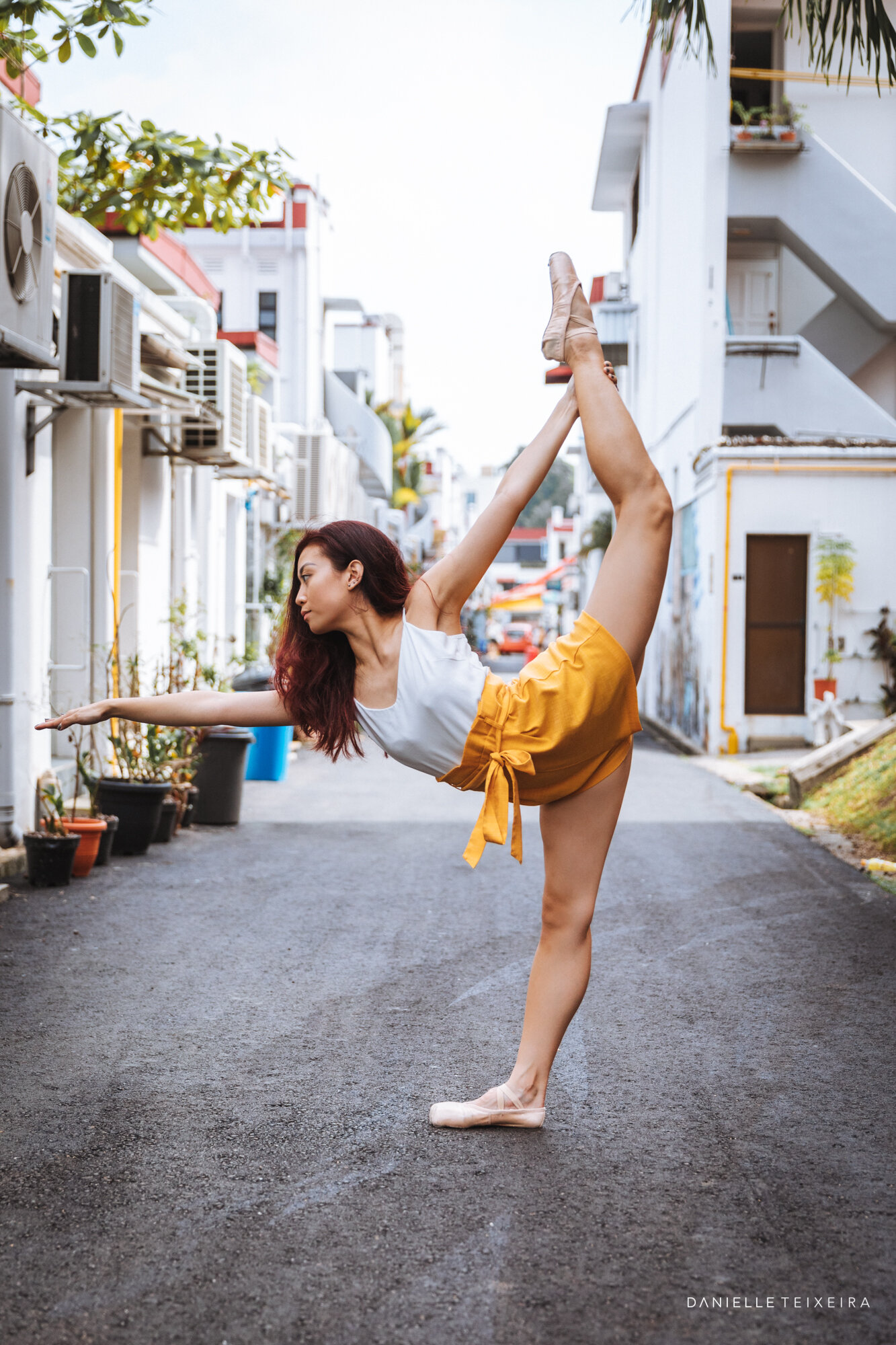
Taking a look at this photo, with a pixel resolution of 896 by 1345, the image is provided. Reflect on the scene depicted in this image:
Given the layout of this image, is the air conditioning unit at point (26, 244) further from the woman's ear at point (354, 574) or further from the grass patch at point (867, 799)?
the grass patch at point (867, 799)

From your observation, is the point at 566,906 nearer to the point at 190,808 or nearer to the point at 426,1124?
the point at 426,1124

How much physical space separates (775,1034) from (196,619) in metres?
11.0

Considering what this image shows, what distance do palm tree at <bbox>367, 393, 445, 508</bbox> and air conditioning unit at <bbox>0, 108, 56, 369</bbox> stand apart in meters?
34.3

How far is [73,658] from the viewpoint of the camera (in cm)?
1074

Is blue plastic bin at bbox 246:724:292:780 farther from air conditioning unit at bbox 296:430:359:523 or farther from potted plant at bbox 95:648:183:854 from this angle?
air conditioning unit at bbox 296:430:359:523

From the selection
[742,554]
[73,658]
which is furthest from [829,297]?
[73,658]

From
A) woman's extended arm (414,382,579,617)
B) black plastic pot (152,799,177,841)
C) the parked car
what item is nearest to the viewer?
woman's extended arm (414,382,579,617)

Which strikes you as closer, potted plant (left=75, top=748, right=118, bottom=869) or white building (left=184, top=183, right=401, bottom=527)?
potted plant (left=75, top=748, right=118, bottom=869)

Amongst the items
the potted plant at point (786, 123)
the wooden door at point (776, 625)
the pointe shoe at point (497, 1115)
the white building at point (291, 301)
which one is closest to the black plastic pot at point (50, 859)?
the pointe shoe at point (497, 1115)

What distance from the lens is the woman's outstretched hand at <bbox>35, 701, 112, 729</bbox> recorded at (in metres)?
3.45

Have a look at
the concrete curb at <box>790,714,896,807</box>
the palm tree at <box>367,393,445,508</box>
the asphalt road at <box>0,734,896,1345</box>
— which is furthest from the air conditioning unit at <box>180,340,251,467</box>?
the palm tree at <box>367,393,445,508</box>

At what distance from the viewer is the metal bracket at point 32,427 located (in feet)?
26.7

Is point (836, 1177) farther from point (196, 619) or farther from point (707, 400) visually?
point (707, 400)

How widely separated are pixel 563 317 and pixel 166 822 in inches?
248
